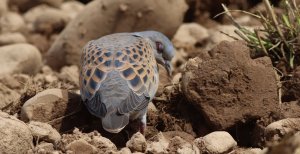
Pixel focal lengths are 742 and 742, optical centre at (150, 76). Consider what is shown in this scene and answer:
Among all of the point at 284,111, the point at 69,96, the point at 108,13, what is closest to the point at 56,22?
the point at 108,13

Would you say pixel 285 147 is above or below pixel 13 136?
above

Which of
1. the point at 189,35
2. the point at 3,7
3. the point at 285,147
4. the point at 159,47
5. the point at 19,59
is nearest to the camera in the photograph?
the point at 285,147

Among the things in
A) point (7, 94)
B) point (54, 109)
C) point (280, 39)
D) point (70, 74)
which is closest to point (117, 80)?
point (54, 109)

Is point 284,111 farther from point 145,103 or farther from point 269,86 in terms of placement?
point 145,103

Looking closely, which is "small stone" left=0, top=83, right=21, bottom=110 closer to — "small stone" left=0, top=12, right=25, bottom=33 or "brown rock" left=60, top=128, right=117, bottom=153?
"brown rock" left=60, top=128, right=117, bottom=153

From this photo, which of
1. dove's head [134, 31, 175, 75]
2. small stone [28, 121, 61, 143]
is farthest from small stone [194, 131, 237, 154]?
dove's head [134, 31, 175, 75]

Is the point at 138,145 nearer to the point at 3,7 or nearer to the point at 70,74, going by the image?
the point at 70,74

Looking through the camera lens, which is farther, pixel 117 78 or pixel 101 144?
pixel 117 78
